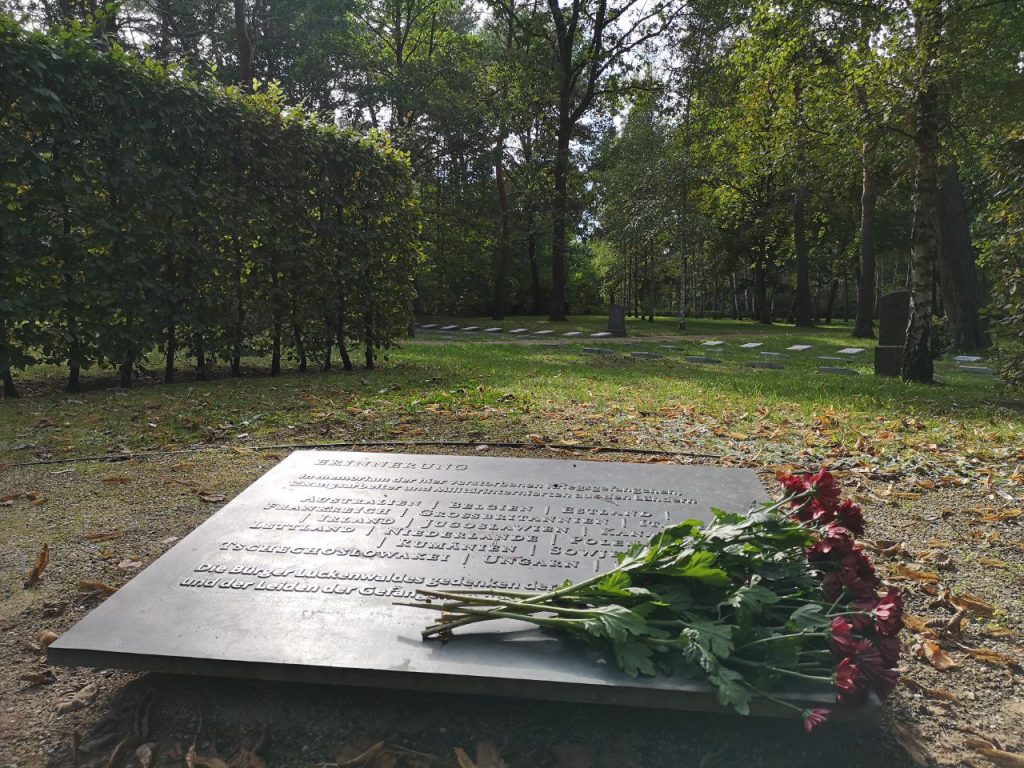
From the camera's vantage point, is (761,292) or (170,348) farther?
(761,292)

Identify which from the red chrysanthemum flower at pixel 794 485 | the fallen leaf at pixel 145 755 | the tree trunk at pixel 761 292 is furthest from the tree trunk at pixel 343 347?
the tree trunk at pixel 761 292

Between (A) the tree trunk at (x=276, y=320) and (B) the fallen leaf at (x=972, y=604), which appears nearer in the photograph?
(B) the fallen leaf at (x=972, y=604)

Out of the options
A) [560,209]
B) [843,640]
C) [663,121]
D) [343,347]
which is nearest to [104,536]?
[843,640]

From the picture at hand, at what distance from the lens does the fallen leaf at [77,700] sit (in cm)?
226

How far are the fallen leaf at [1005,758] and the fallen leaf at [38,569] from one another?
405cm

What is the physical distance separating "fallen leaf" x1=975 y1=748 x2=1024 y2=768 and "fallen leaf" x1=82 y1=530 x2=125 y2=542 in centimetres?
419

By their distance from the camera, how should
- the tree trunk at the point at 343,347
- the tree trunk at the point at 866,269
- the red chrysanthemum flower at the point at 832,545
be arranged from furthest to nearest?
the tree trunk at the point at 866,269
the tree trunk at the point at 343,347
the red chrysanthemum flower at the point at 832,545

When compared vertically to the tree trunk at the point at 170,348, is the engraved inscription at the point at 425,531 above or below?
below

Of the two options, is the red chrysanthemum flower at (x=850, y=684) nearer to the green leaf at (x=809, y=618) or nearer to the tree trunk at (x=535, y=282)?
the green leaf at (x=809, y=618)

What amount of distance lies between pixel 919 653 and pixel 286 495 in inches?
118

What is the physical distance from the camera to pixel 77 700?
2291mm

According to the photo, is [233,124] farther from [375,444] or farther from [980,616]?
[980,616]

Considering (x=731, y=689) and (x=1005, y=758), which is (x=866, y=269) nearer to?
(x=1005, y=758)

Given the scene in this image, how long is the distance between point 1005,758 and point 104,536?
4299mm
